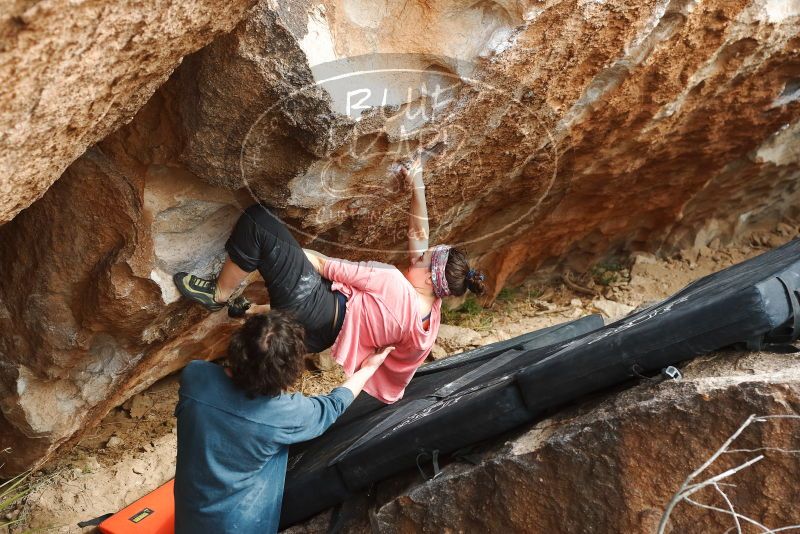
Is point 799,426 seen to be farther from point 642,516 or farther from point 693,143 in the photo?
point 693,143

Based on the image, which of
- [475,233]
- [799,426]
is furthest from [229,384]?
[475,233]

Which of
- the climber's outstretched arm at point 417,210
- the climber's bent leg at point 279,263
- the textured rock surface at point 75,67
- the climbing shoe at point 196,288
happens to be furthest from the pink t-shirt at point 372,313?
the textured rock surface at point 75,67

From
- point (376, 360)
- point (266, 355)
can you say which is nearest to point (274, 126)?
point (266, 355)

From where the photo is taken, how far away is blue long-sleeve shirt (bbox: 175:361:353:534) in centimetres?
243

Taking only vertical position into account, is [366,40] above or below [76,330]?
above

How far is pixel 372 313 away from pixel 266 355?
0.71 m

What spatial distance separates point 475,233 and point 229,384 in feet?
7.46

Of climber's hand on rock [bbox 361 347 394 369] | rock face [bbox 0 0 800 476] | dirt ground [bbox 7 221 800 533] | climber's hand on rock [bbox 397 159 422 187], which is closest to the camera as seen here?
rock face [bbox 0 0 800 476]

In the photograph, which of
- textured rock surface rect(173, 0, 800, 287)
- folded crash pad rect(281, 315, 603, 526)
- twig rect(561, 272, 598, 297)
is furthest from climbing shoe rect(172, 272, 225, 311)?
twig rect(561, 272, 598, 297)

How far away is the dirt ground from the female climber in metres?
1.07

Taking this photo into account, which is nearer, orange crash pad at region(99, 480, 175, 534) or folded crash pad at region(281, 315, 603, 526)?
folded crash pad at region(281, 315, 603, 526)

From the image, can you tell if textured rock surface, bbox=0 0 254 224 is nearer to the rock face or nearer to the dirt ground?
the rock face

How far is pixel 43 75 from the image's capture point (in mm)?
1601

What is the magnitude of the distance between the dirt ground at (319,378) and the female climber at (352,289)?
107 centimetres
